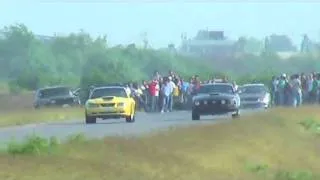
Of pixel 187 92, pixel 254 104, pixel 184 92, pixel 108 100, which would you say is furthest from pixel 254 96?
pixel 108 100

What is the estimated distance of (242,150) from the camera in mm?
28031

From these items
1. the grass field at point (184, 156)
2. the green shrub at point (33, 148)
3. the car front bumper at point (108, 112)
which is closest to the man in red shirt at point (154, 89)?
the car front bumper at point (108, 112)

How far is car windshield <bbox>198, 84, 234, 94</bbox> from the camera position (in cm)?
4656

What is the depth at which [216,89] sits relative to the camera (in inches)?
1839

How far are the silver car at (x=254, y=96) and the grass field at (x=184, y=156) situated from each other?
19840 millimetres

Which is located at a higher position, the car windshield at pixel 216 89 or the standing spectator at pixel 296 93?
the car windshield at pixel 216 89

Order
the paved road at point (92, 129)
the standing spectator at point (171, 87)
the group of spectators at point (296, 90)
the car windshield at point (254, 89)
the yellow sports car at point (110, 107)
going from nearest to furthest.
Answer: the paved road at point (92, 129) → the yellow sports car at point (110, 107) → the standing spectator at point (171, 87) → the group of spectators at point (296, 90) → the car windshield at point (254, 89)

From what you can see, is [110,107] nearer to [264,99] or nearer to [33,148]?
[264,99]

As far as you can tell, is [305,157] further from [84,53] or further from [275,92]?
[84,53]

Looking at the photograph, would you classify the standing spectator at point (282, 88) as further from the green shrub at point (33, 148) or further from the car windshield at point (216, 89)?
the green shrub at point (33, 148)

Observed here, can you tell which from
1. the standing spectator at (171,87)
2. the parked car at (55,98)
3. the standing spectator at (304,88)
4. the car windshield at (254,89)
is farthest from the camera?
the parked car at (55,98)

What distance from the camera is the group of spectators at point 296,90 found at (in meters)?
52.7

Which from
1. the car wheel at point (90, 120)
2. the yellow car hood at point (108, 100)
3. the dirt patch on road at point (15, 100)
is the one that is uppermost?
the yellow car hood at point (108, 100)

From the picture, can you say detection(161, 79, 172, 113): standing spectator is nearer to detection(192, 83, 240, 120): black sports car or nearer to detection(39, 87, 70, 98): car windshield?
detection(192, 83, 240, 120): black sports car
